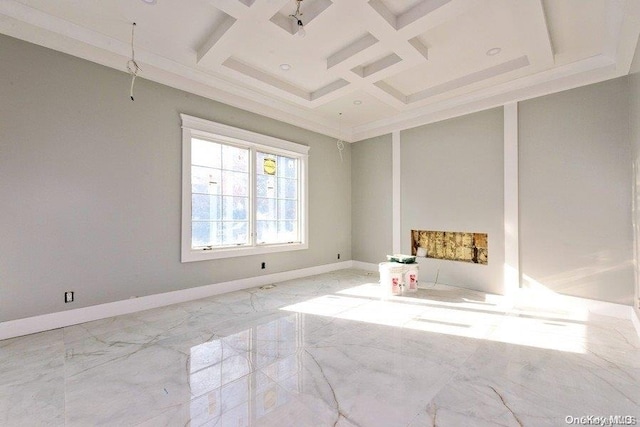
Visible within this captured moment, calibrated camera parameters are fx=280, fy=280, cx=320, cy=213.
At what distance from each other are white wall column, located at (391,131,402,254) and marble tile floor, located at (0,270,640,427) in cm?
205

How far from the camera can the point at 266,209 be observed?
478cm

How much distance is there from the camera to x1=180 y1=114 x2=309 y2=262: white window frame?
147 inches

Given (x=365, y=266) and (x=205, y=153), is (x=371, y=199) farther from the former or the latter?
(x=205, y=153)

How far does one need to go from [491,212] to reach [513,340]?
2.12 m

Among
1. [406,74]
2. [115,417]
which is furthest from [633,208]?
[115,417]

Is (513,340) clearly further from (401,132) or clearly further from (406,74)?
(401,132)

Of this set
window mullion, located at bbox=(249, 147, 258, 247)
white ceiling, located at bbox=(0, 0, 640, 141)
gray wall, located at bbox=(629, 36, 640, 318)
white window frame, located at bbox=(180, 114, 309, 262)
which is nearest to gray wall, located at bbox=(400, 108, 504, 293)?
white ceiling, located at bbox=(0, 0, 640, 141)

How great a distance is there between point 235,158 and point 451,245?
3811 millimetres

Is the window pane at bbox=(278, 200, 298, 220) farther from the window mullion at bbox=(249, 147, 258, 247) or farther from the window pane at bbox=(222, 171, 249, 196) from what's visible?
the window pane at bbox=(222, 171, 249, 196)

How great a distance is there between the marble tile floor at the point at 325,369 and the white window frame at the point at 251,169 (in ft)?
2.98

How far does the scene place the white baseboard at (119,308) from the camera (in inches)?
105

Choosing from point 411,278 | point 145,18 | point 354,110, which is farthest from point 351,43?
point 411,278

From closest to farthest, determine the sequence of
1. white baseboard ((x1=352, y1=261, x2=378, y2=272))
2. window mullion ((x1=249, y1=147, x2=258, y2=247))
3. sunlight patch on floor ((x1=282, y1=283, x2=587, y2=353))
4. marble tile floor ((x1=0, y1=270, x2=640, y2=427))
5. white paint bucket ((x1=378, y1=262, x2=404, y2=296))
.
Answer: marble tile floor ((x1=0, y1=270, x2=640, y2=427)) < sunlight patch on floor ((x1=282, y1=283, x2=587, y2=353)) < white paint bucket ((x1=378, y1=262, x2=404, y2=296)) < window mullion ((x1=249, y1=147, x2=258, y2=247)) < white baseboard ((x1=352, y1=261, x2=378, y2=272))

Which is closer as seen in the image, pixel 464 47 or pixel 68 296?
pixel 68 296
